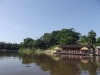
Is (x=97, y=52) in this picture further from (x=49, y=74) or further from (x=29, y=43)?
(x=29, y=43)

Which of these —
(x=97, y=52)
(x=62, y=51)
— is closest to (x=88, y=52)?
(x=97, y=52)

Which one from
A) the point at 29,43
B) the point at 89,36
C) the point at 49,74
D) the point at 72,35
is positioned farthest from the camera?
the point at 29,43

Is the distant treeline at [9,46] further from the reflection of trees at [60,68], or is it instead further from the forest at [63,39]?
the reflection of trees at [60,68]

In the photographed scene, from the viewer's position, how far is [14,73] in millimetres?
17719

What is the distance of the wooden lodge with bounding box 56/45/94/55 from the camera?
46.9m

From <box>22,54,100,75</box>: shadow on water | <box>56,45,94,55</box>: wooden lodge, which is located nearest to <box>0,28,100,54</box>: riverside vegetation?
<box>56,45,94,55</box>: wooden lodge

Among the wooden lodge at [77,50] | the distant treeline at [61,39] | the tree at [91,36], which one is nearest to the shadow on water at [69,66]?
the wooden lodge at [77,50]

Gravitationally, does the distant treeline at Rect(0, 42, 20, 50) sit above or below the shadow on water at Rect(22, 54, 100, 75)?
above

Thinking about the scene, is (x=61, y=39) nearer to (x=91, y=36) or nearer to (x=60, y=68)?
(x=91, y=36)

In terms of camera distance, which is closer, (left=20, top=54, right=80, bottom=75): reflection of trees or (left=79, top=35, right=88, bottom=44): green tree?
(left=20, top=54, right=80, bottom=75): reflection of trees

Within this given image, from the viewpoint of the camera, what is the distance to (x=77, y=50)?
5122 centimetres

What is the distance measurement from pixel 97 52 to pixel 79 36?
2984cm

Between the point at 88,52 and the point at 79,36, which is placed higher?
the point at 79,36

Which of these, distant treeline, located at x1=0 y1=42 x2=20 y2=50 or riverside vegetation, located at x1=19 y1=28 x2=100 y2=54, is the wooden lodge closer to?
riverside vegetation, located at x1=19 y1=28 x2=100 y2=54
